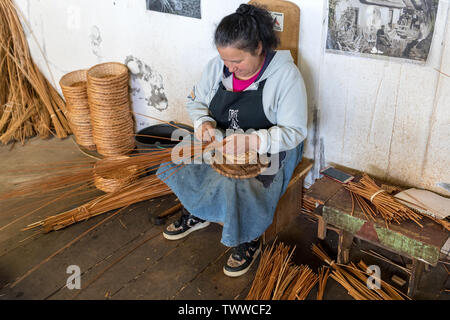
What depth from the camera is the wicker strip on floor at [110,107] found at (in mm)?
2865

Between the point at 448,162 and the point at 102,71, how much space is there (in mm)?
2330

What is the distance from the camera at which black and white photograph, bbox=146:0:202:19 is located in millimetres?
2533

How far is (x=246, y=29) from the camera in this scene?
1799mm

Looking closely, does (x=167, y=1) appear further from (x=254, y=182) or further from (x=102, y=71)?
(x=254, y=182)

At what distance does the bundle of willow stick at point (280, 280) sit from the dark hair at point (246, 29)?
1029 mm

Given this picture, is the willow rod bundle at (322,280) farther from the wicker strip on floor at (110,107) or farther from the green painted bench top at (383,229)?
the wicker strip on floor at (110,107)

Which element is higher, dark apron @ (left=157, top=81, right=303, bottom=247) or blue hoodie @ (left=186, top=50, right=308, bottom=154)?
blue hoodie @ (left=186, top=50, right=308, bottom=154)

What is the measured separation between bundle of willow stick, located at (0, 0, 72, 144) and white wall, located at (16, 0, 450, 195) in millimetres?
710

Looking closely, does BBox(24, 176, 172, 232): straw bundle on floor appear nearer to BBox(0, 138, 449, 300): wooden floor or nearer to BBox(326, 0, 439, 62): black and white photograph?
BBox(0, 138, 449, 300): wooden floor

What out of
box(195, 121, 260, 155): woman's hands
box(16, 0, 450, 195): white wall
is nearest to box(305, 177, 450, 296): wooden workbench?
box(16, 0, 450, 195): white wall

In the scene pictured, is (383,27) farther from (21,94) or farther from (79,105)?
(21,94)

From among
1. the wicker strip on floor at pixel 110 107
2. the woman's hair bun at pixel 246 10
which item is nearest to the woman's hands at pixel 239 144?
the woman's hair bun at pixel 246 10

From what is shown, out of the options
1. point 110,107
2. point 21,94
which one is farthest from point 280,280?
point 21,94
